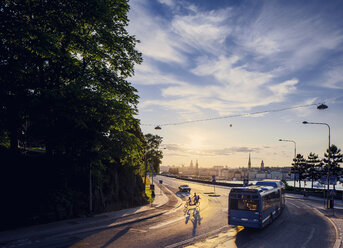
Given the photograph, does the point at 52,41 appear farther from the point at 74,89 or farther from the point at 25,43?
the point at 74,89

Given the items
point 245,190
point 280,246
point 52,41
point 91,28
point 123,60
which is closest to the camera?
point 280,246

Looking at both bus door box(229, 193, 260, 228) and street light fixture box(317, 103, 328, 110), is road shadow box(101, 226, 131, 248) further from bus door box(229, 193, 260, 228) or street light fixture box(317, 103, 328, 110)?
street light fixture box(317, 103, 328, 110)

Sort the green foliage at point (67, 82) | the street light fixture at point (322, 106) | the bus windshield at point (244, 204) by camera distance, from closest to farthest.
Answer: the green foliage at point (67, 82) → the bus windshield at point (244, 204) → the street light fixture at point (322, 106)

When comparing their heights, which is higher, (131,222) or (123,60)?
(123,60)

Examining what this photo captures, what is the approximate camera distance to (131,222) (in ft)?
56.4

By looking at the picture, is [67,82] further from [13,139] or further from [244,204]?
[244,204]

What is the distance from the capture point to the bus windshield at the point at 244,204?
47.7 feet

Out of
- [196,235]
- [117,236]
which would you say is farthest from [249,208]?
[117,236]

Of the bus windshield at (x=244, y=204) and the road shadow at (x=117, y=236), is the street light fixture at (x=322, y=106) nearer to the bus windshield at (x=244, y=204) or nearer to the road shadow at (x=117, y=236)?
the bus windshield at (x=244, y=204)

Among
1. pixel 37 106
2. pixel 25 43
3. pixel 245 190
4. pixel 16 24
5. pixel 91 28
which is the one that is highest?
pixel 91 28

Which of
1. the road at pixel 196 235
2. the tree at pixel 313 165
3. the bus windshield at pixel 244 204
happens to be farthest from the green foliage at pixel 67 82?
the tree at pixel 313 165

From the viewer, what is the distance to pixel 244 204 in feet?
48.7

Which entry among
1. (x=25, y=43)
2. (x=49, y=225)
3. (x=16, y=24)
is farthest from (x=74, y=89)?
(x=49, y=225)

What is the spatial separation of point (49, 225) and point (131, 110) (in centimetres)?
959
